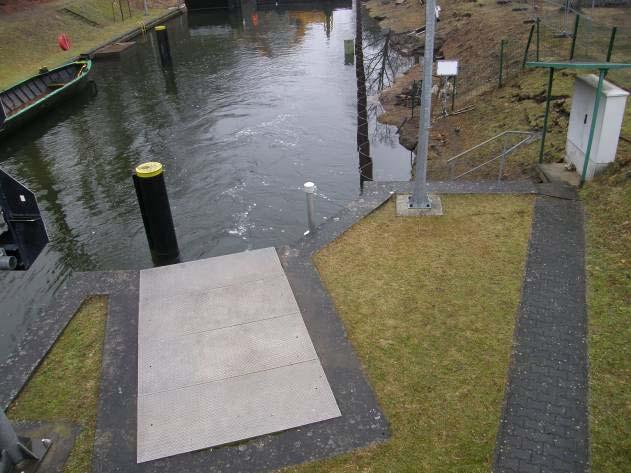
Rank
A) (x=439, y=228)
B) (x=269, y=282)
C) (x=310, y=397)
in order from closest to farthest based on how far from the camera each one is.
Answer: (x=310, y=397) → (x=269, y=282) → (x=439, y=228)

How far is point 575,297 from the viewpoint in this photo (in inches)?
282

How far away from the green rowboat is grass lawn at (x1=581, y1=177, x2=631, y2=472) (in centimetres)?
1697

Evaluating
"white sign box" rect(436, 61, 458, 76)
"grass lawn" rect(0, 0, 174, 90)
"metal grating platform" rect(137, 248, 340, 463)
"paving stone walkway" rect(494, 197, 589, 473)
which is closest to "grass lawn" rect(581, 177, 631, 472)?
"paving stone walkway" rect(494, 197, 589, 473)

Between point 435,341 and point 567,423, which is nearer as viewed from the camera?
point 567,423

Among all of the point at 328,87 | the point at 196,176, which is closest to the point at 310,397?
the point at 196,176

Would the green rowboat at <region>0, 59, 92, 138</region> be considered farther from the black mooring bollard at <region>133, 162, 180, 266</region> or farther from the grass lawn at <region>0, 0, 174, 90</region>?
the black mooring bollard at <region>133, 162, 180, 266</region>

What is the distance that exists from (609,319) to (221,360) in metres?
4.82

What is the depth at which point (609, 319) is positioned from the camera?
6.68 meters

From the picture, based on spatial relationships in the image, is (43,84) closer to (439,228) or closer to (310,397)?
(439,228)

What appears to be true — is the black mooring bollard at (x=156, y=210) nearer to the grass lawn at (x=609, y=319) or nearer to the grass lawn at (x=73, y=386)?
the grass lawn at (x=73, y=386)

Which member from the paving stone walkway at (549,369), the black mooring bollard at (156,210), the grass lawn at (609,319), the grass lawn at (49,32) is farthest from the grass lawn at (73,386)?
the grass lawn at (49,32)

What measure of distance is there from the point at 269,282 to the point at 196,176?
7311 millimetres

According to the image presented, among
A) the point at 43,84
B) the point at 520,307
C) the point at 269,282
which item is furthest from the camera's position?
the point at 43,84

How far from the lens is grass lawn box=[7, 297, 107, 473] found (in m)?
5.52
